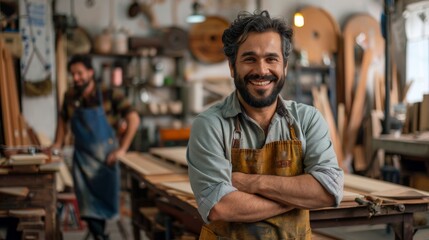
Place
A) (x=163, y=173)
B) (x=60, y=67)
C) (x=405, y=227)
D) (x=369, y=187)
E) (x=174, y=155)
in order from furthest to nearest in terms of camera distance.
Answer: (x=60, y=67) → (x=174, y=155) → (x=163, y=173) → (x=369, y=187) → (x=405, y=227)

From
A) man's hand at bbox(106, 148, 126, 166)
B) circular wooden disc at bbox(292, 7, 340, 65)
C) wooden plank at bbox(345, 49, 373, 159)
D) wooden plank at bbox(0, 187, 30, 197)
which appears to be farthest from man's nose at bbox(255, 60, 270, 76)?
wooden plank at bbox(345, 49, 373, 159)

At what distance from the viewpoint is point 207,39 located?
871 cm

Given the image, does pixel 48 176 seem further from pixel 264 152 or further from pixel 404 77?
pixel 404 77

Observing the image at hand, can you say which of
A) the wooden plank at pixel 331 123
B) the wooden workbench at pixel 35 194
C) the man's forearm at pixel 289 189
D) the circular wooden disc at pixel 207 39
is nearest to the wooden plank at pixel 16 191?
the wooden workbench at pixel 35 194

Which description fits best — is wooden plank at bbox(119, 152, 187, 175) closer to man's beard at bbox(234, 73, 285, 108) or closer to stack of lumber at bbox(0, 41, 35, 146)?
stack of lumber at bbox(0, 41, 35, 146)

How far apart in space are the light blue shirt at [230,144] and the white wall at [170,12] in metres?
5.98

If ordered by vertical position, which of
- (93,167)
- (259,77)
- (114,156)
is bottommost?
(93,167)

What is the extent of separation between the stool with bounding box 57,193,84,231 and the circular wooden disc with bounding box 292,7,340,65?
479cm

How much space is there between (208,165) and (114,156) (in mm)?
2855

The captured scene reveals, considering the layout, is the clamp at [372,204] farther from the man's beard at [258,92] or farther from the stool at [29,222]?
the stool at [29,222]

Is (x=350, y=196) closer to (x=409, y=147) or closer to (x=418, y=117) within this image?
(x=409, y=147)

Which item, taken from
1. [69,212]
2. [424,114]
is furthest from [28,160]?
[424,114]

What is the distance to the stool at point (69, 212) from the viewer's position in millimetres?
5848

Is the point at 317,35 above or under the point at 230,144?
above
